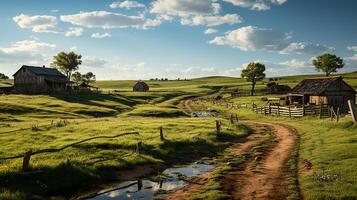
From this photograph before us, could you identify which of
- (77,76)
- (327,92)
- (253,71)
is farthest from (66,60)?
(327,92)

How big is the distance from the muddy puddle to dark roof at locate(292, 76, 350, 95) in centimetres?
4488

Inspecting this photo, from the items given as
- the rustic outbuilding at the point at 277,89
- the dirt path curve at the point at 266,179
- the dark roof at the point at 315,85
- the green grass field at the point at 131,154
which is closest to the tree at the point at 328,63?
the rustic outbuilding at the point at 277,89

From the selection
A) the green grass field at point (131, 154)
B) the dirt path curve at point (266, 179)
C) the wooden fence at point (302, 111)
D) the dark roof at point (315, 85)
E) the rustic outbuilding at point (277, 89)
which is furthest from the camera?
the rustic outbuilding at point (277, 89)

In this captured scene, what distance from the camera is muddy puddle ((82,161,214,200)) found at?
55.5 ft

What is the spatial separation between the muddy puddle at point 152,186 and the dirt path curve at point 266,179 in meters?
2.85

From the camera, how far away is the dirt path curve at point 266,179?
1579 cm

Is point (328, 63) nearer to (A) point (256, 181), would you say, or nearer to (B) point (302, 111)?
(B) point (302, 111)

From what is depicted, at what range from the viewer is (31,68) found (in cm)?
9538

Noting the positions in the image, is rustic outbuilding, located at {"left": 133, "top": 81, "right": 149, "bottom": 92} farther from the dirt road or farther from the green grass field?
the dirt road

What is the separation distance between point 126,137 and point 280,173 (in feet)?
47.5

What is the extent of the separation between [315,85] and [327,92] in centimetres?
305

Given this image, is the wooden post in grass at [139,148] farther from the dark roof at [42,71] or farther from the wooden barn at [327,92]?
the dark roof at [42,71]

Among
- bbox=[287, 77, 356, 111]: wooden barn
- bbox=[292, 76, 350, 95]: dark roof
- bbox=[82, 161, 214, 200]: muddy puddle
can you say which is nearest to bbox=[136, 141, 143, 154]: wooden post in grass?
bbox=[82, 161, 214, 200]: muddy puddle

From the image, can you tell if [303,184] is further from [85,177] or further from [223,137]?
[223,137]
